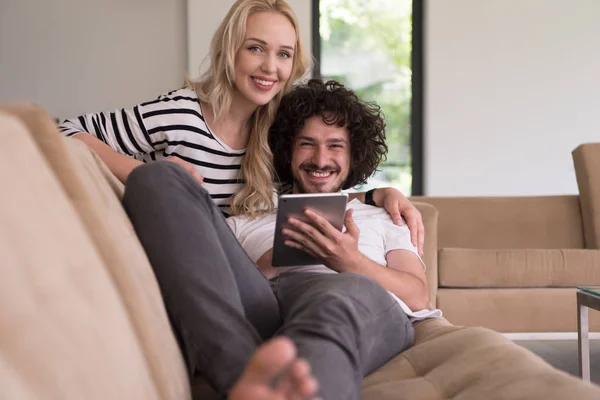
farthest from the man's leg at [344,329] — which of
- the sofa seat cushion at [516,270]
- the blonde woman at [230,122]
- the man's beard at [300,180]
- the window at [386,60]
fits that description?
the window at [386,60]

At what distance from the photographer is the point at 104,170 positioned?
1469 millimetres

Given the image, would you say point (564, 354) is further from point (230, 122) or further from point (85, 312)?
point (85, 312)

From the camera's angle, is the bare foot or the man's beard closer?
the bare foot

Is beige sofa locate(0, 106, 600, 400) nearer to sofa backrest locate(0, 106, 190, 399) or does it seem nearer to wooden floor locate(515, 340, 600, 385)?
sofa backrest locate(0, 106, 190, 399)

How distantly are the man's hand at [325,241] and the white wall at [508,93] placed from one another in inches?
175

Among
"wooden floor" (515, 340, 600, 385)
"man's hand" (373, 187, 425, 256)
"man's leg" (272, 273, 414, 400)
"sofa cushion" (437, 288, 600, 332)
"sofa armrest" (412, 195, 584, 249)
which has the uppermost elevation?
"man's hand" (373, 187, 425, 256)

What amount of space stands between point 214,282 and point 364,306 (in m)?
0.30

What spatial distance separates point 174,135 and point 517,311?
195cm

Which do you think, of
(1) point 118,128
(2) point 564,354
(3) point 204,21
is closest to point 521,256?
(2) point 564,354

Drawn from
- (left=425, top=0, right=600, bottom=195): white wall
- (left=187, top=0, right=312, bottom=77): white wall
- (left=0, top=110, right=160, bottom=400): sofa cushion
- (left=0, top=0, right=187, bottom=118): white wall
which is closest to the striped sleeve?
(left=0, top=110, right=160, bottom=400): sofa cushion

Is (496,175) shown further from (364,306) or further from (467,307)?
(364,306)

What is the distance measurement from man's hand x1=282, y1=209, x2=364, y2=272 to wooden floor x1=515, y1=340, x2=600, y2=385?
1784 millimetres

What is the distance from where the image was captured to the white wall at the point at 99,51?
241 inches

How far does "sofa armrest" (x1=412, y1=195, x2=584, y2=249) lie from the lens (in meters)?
3.88
